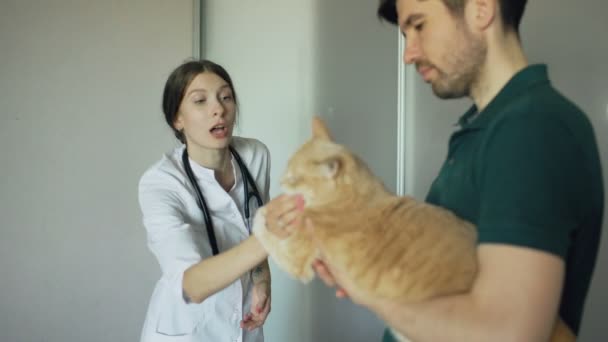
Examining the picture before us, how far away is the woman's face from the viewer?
134cm

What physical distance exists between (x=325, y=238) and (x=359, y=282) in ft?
0.29

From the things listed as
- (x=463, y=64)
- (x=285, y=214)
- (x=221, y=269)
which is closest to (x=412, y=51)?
(x=463, y=64)

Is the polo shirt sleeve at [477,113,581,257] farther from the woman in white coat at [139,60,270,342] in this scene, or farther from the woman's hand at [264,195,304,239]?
the woman in white coat at [139,60,270,342]

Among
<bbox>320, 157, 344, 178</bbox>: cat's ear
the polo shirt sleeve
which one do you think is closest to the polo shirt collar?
the polo shirt sleeve

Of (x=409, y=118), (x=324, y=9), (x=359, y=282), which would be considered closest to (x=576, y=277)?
(x=359, y=282)

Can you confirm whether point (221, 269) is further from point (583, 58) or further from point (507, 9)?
point (583, 58)

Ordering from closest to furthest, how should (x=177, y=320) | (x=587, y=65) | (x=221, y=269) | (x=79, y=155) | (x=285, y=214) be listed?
(x=285, y=214) → (x=221, y=269) → (x=177, y=320) → (x=587, y=65) → (x=79, y=155)

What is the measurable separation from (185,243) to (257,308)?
35 centimetres

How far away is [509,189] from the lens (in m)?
0.53

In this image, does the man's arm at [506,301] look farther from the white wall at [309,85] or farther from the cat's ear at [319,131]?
the white wall at [309,85]

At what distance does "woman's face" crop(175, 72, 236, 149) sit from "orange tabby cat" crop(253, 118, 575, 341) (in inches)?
21.1

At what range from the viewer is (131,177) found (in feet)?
6.13

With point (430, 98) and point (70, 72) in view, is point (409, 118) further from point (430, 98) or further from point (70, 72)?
point (70, 72)

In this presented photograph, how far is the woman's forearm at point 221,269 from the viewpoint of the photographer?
0.99 metres
